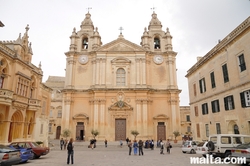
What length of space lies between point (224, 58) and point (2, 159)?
17739mm

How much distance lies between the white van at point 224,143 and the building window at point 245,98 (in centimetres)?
276

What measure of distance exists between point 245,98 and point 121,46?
2262cm

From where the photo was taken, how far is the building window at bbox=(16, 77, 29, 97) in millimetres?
17562

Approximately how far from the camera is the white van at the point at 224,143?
11.6 meters

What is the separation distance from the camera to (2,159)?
875 cm

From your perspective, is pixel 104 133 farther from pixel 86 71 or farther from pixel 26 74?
pixel 26 74

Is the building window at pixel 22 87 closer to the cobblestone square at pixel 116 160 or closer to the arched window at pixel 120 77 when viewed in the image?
the cobblestone square at pixel 116 160

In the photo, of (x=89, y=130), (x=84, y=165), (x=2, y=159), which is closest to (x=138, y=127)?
(x=89, y=130)

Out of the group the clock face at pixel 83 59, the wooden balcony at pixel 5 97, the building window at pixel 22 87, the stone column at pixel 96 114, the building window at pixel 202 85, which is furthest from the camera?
the clock face at pixel 83 59

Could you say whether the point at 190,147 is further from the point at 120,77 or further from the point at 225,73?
the point at 120,77

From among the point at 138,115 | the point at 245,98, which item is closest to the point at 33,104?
the point at 138,115

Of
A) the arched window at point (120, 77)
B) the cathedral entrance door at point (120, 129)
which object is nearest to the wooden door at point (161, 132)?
the cathedral entrance door at point (120, 129)

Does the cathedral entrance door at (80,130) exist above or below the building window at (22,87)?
below

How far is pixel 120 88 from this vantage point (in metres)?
30.5
